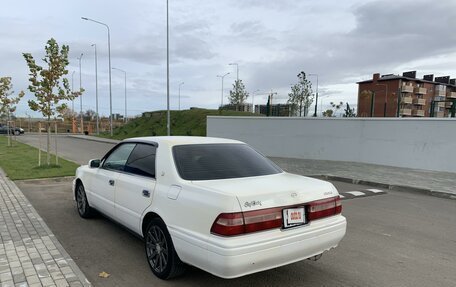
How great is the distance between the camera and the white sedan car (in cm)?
311

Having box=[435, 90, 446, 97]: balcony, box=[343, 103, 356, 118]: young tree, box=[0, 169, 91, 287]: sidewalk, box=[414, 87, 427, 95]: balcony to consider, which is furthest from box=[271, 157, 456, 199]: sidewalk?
box=[435, 90, 446, 97]: balcony

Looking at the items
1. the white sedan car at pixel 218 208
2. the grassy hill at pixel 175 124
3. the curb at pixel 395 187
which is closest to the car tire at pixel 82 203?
the white sedan car at pixel 218 208

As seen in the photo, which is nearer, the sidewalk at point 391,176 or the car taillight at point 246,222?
the car taillight at point 246,222

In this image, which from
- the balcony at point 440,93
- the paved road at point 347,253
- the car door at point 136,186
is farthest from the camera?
the balcony at point 440,93

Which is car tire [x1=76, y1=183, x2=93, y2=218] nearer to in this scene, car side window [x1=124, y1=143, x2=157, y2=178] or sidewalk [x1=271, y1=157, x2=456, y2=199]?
car side window [x1=124, y1=143, x2=157, y2=178]

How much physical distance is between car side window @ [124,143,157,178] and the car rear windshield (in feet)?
1.24

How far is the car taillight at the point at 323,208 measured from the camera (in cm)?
358

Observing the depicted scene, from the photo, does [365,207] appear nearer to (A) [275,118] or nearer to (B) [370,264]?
(B) [370,264]

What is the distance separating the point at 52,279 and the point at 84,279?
328 millimetres

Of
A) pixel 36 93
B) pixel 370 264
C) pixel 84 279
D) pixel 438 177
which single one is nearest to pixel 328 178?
pixel 438 177

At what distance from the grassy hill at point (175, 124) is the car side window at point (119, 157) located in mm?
25138

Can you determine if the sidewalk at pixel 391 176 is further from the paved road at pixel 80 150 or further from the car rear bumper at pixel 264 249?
the paved road at pixel 80 150

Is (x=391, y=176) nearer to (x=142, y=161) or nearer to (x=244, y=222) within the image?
(x=142, y=161)

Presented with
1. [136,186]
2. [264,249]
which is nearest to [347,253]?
[264,249]
